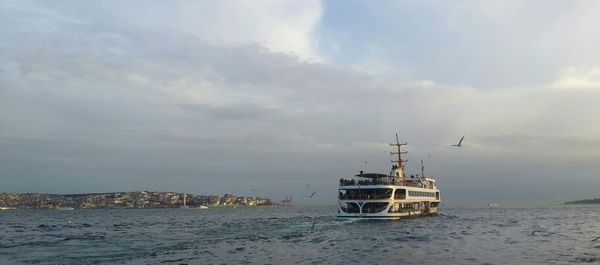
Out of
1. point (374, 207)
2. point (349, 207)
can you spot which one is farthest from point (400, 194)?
point (349, 207)

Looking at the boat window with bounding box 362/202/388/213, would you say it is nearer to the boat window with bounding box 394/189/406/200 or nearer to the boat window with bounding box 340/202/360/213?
the boat window with bounding box 340/202/360/213

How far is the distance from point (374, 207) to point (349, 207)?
368 cm

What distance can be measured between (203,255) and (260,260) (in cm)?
475

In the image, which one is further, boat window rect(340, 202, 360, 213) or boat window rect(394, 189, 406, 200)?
boat window rect(394, 189, 406, 200)

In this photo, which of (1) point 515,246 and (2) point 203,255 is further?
(1) point 515,246

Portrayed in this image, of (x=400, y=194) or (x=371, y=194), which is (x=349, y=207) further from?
(x=400, y=194)

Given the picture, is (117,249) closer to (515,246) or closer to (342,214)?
(515,246)

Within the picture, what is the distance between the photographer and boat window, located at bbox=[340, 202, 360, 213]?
236ft

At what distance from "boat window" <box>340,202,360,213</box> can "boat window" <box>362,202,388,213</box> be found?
1101 millimetres

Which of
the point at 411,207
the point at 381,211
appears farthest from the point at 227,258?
the point at 411,207

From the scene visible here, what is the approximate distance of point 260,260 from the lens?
31406 mm

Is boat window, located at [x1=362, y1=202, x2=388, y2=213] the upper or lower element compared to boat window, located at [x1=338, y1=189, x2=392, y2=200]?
lower

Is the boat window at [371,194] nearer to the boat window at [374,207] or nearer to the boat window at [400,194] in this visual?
the boat window at [374,207]

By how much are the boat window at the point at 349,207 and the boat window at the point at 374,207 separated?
110 centimetres
